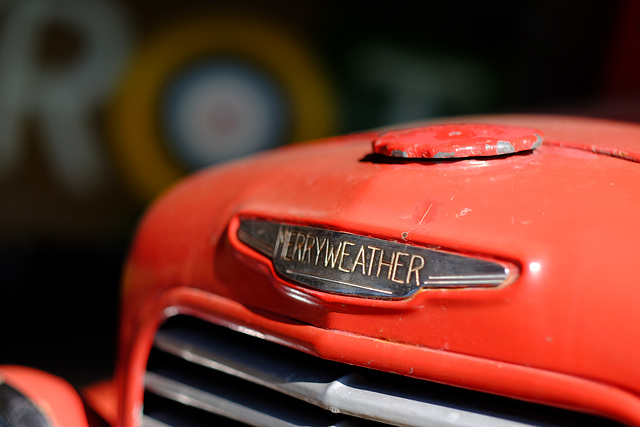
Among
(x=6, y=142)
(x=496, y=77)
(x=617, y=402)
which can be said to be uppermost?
(x=496, y=77)

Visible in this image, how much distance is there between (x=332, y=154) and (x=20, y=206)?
2319 mm

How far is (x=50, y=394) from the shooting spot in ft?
3.35

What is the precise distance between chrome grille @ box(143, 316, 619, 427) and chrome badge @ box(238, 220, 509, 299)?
0.11 m

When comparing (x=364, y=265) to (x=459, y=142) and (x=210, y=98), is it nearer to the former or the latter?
(x=459, y=142)

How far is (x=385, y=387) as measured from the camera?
753 millimetres

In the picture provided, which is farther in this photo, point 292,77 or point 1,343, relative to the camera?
point 292,77

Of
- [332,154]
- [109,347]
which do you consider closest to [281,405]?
[332,154]

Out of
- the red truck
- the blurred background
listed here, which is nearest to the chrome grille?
the red truck

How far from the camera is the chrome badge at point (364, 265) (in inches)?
27.0

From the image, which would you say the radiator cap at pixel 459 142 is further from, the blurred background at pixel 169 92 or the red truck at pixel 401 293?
the blurred background at pixel 169 92

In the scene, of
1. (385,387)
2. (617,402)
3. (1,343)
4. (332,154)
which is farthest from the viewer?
(1,343)

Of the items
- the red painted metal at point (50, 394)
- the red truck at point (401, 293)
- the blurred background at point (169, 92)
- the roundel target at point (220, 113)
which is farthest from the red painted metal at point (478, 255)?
the roundel target at point (220, 113)

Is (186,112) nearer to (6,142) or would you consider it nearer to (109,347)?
(6,142)

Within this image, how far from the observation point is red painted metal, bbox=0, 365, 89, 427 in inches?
38.9
